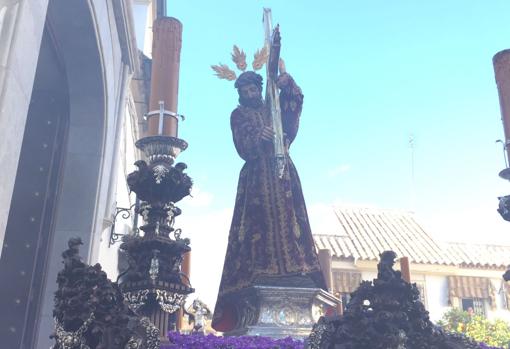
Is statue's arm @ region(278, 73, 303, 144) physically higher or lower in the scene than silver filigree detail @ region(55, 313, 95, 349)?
higher

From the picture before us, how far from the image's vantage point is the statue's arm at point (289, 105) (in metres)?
6.32

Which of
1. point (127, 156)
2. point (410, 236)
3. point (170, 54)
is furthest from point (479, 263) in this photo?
point (170, 54)

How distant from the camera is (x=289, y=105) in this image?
6.35 meters

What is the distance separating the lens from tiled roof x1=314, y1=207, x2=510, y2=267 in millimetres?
18578

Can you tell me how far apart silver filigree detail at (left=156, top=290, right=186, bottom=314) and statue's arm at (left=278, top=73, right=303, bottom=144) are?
3114 millimetres

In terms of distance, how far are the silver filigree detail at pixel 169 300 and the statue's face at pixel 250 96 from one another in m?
3.30

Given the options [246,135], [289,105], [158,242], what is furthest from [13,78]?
[289,105]

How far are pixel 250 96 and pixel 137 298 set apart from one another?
3487 mm

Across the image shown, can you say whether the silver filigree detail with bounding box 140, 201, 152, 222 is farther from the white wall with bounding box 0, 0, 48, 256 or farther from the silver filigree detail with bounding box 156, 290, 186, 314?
the white wall with bounding box 0, 0, 48, 256

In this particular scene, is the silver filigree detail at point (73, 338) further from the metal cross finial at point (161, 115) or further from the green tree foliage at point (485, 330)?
the green tree foliage at point (485, 330)

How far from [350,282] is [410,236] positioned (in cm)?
517

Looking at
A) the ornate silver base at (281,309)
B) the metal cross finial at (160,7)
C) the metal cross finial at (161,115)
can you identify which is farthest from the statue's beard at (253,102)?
the metal cross finial at (160,7)

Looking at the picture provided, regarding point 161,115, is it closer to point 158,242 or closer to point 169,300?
point 158,242

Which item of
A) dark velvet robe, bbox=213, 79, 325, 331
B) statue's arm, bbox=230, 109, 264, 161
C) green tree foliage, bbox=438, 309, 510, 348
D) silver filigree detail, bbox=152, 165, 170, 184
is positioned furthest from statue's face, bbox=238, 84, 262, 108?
green tree foliage, bbox=438, 309, 510, 348
